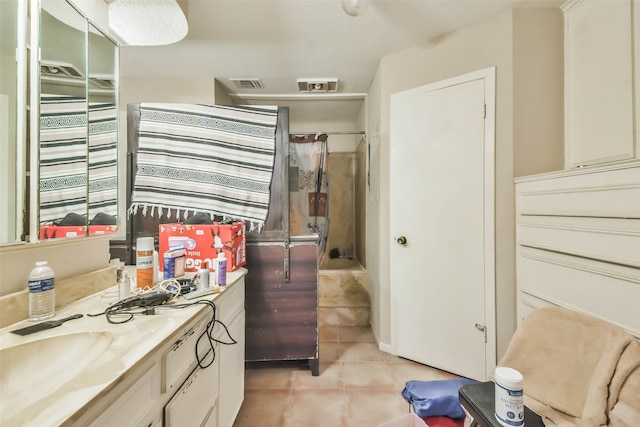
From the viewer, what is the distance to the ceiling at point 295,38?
1.64 m

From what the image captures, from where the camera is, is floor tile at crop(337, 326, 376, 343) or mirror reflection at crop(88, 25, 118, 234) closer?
mirror reflection at crop(88, 25, 118, 234)

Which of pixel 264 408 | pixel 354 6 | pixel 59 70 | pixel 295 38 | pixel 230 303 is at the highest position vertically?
pixel 295 38

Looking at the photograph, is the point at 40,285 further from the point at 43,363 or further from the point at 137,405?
the point at 137,405

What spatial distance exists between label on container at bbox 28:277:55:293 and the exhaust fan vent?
2.41 feet

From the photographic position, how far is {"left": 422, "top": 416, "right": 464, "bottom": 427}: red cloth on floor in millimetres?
1215

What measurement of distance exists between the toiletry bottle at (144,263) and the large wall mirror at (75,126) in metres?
0.22

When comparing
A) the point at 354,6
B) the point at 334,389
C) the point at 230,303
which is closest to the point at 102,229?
the point at 230,303

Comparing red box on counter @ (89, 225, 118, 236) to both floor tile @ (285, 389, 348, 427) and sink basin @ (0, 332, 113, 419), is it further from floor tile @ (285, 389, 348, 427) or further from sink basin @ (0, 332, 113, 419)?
floor tile @ (285, 389, 348, 427)

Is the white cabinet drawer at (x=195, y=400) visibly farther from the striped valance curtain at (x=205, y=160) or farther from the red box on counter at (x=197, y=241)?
the striped valance curtain at (x=205, y=160)

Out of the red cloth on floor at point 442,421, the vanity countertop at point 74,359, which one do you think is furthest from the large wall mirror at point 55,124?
the red cloth on floor at point 442,421

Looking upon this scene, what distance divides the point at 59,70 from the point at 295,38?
144 centimetres

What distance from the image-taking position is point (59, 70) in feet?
3.35

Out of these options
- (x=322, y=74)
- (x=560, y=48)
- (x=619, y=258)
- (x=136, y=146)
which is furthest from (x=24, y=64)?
(x=560, y=48)

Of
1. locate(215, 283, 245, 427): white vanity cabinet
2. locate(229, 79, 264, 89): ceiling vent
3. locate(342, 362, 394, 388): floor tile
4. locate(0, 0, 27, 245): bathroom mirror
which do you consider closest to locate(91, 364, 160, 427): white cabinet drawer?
locate(215, 283, 245, 427): white vanity cabinet
